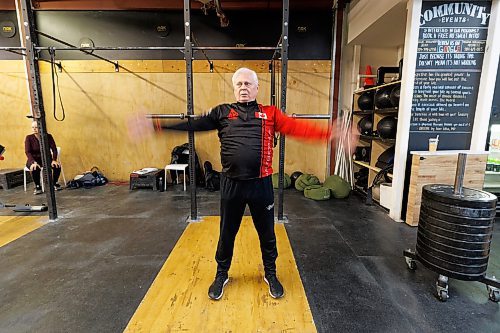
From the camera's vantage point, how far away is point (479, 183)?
10.8ft

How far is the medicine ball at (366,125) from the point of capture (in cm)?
452

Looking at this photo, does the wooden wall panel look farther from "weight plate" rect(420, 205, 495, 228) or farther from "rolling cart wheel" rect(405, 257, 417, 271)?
"weight plate" rect(420, 205, 495, 228)

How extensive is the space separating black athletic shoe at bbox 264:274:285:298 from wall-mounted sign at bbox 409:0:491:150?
2.45 metres

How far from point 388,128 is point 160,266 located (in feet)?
10.6

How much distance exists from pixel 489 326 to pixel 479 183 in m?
2.10

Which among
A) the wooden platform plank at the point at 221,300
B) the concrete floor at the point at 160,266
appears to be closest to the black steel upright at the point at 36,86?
the concrete floor at the point at 160,266

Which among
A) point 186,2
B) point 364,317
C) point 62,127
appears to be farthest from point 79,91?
point 364,317

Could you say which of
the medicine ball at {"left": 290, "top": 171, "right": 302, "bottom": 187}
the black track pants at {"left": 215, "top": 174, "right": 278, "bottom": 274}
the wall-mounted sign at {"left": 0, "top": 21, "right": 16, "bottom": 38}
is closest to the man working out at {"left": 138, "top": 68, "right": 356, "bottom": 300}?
the black track pants at {"left": 215, "top": 174, "right": 278, "bottom": 274}

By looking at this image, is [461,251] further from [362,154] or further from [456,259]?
[362,154]

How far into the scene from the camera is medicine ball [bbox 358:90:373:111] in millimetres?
4504

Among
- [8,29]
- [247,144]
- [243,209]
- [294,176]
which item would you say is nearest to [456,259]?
[243,209]

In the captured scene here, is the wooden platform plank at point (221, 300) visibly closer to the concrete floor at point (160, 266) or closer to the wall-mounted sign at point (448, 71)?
the concrete floor at point (160, 266)

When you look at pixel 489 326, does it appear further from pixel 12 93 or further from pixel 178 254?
pixel 12 93

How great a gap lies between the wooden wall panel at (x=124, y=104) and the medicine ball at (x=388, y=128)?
1.72 m
